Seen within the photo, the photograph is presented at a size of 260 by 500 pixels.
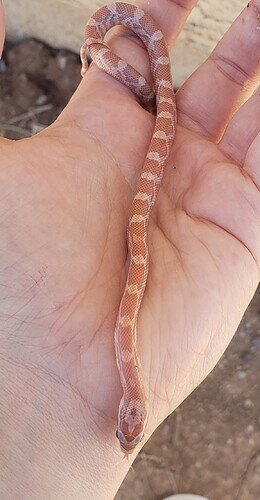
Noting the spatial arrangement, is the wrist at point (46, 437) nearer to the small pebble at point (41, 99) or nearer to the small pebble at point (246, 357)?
the small pebble at point (246, 357)

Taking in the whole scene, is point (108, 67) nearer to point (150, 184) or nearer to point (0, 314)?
point (150, 184)

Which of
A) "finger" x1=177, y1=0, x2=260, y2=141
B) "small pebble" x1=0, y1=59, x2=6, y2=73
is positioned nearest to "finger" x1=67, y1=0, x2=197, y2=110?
"finger" x1=177, y1=0, x2=260, y2=141

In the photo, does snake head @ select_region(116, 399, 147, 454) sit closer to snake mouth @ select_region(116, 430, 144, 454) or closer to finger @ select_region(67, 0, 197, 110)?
snake mouth @ select_region(116, 430, 144, 454)

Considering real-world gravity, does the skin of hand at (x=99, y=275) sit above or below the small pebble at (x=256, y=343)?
above

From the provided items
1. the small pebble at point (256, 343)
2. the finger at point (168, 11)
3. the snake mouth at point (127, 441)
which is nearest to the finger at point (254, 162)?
the finger at point (168, 11)

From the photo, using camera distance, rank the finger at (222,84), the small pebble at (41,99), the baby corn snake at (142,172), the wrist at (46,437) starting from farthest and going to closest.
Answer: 1. the small pebble at (41,99)
2. the finger at (222,84)
3. the baby corn snake at (142,172)
4. the wrist at (46,437)

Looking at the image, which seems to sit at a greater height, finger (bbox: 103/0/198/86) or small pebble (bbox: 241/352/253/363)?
finger (bbox: 103/0/198/86)
